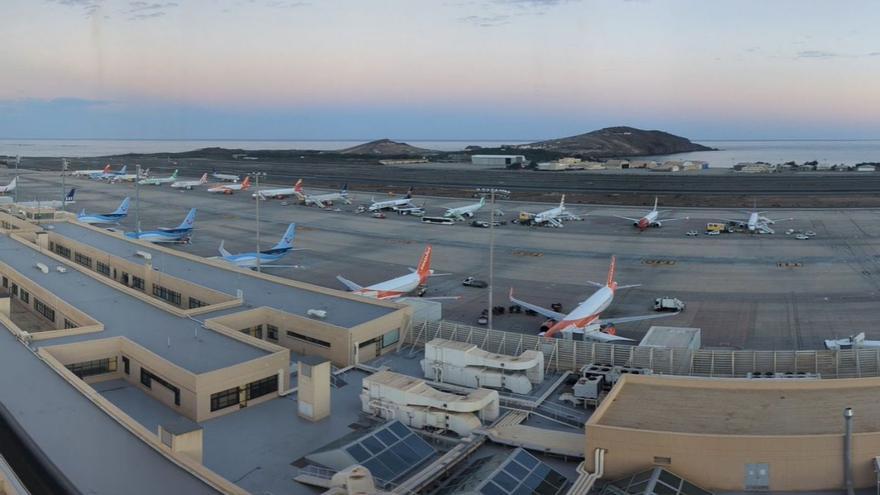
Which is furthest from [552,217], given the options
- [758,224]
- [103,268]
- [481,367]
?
[481,367]

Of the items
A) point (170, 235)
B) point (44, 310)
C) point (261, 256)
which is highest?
point (44, 310)

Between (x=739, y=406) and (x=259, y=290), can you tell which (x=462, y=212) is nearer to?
(x=259, y=290)

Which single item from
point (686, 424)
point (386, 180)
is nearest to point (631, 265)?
point (686, 424)

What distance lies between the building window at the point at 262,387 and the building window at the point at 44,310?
17454 millimetres

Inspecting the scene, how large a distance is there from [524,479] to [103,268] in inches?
1753

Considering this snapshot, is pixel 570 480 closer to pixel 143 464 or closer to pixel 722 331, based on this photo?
pixel 143 464

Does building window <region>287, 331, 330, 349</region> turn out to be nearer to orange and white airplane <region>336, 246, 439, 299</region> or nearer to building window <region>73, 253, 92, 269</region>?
orange and white airplane <region>336, 246, 439, 299</region>

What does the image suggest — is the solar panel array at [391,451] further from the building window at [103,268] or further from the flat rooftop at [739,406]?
the building window at [103,268]

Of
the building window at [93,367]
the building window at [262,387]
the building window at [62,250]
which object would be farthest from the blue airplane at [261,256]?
the building window at [262,387]

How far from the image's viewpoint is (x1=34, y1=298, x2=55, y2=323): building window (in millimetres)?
38938

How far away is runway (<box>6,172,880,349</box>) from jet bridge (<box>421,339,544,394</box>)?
63.5 ft

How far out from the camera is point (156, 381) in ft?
94.7

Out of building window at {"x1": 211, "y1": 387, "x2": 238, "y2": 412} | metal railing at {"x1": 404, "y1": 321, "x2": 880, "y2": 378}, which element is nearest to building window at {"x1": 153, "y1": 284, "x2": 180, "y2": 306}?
building window at {"x1": 211, "y1": 387, "x2": 238, "y2": 412}

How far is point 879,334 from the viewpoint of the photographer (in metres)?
48.2
